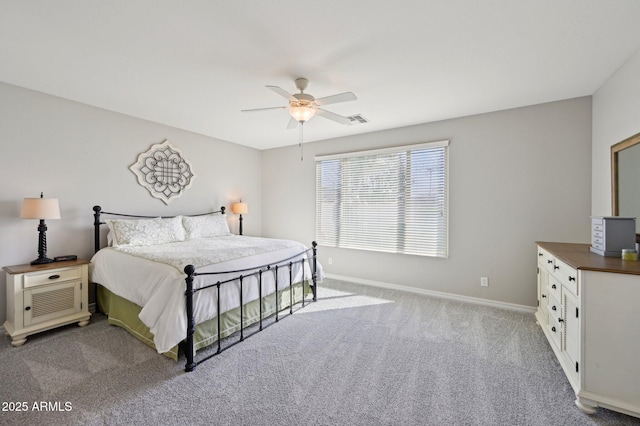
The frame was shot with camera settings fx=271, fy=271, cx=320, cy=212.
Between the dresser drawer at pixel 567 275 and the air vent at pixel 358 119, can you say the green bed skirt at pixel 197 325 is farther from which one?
the dresser drawer at pixel 567 275

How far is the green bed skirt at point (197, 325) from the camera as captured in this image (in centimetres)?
253

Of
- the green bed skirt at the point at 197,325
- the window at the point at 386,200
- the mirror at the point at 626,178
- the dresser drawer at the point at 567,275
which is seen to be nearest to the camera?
the dresser drawer at the point at 567,275

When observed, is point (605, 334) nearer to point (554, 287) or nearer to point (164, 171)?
point (554, 287)

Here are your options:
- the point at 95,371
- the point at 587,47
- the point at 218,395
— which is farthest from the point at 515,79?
the point at 95,371

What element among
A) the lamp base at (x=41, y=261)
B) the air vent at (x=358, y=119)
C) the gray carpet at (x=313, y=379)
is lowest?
the gray carpet at (x=313, y=379)

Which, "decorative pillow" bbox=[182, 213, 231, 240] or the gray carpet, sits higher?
"decorative pillow" bbox=[182, 213, 231, 240]

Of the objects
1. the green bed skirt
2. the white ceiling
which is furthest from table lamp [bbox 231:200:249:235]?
the green bed skirt

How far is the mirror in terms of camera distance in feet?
7.32

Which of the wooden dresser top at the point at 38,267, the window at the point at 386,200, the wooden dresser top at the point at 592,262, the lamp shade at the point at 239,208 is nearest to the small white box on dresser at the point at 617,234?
the wooden dresser top at the point at 592,262

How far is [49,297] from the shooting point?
Answer: 9.25ft

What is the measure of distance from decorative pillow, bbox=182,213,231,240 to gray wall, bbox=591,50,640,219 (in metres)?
4.93

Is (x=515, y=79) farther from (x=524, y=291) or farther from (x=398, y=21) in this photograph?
(x=524, y=291)

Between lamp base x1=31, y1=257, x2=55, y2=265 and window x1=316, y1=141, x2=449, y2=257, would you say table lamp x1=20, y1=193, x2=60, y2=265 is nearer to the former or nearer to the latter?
lamp base x1=31, y1=257, x2=55, y2=265

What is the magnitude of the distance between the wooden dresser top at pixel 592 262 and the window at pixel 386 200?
159 cm
